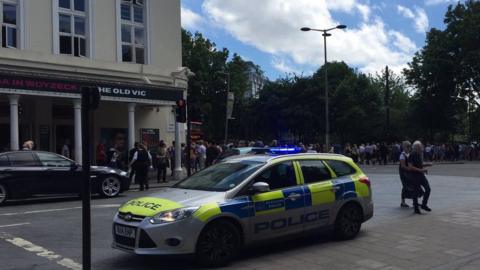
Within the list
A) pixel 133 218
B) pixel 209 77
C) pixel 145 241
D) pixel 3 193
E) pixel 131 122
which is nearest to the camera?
pixel 145 241

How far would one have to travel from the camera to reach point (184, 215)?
7074mm

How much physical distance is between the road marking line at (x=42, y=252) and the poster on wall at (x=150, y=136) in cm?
1701

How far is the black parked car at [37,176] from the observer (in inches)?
567

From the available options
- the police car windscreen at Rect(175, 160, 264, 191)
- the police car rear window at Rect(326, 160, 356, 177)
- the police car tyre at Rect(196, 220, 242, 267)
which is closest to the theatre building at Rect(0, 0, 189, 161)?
the police car windscreen at Rect(175, 160, 264, 191)

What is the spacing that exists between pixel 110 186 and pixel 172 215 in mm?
9554

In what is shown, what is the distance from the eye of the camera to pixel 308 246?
343 inches

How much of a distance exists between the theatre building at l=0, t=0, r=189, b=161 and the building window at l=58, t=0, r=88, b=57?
0.04 meters

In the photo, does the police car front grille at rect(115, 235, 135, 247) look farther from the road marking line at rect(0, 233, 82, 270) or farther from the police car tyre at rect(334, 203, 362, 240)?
the police car tyre at rect(334, 203, 362, 240)

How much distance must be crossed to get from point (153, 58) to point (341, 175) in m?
19.0

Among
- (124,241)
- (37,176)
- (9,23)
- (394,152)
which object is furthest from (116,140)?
(394,152)

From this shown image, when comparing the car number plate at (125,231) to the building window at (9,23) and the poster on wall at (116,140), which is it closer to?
the building window at (9,23)

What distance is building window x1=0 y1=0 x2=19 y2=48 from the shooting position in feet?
71.6

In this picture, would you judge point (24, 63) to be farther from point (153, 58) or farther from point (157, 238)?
point (157, 238)

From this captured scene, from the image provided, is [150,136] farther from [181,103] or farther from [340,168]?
[340,168]
